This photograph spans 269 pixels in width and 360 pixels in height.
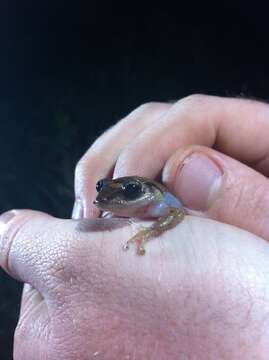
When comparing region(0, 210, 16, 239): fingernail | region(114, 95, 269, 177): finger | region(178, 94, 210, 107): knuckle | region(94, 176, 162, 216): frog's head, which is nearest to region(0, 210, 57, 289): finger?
region(0, 210, 16, 239): fingernail

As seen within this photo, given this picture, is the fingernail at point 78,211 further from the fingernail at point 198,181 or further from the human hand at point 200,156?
the fingernail at point 198,181

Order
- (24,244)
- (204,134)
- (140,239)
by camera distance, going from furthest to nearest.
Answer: (204,134), (24,244), (140,239)

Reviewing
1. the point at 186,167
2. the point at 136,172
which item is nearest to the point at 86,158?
the point at 136,172

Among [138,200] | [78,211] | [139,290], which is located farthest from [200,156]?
[139,290]

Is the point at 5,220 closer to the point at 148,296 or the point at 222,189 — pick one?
the point at 148,296

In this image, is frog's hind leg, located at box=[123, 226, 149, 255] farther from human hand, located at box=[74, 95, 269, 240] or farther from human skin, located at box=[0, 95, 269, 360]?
human hand, located at box=[74, 95, 269, 240]
